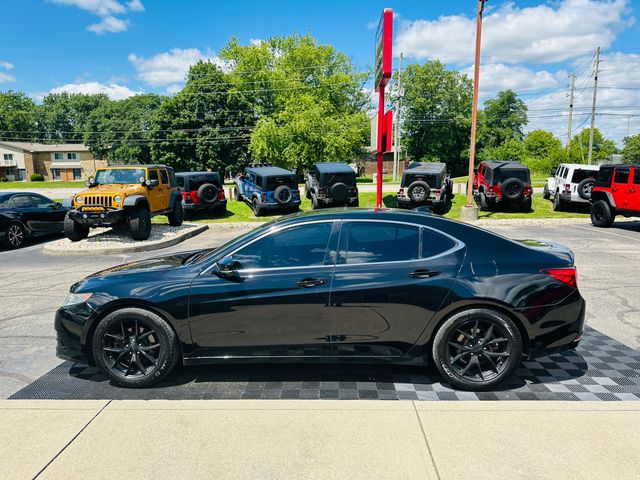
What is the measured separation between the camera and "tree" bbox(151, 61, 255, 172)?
50.0 meters

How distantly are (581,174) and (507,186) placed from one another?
9.90 feet

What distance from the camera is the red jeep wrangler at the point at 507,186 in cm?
1855

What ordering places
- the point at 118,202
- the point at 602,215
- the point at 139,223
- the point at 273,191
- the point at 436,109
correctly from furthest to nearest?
the point at 436,109 < the point at 273,191 < the point at 602,215 < the point at 139,223 < the point at 118,202

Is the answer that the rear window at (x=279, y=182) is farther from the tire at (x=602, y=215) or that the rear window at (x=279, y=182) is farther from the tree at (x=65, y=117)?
the tree at (x=65, y=117)

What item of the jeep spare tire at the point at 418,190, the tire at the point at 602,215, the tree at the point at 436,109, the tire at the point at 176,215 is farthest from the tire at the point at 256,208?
the tree at the point at 436,109

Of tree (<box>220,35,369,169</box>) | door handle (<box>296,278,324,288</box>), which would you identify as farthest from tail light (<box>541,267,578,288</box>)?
tree (<box>220,35,369,169</box>)

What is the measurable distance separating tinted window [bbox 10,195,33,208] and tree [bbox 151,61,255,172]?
121 ft

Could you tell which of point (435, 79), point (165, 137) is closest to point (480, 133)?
point (435, 79)

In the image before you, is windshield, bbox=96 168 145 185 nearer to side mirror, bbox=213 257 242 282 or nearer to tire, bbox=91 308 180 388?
tire, bbox=91 308 180 388

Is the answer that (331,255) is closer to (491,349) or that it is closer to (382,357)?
(382,357)

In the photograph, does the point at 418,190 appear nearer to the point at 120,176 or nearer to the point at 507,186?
the point at 507,186

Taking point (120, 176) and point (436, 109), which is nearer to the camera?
point (120, 176)

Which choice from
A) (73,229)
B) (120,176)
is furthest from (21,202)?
(120,176)

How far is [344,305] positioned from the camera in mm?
3836
